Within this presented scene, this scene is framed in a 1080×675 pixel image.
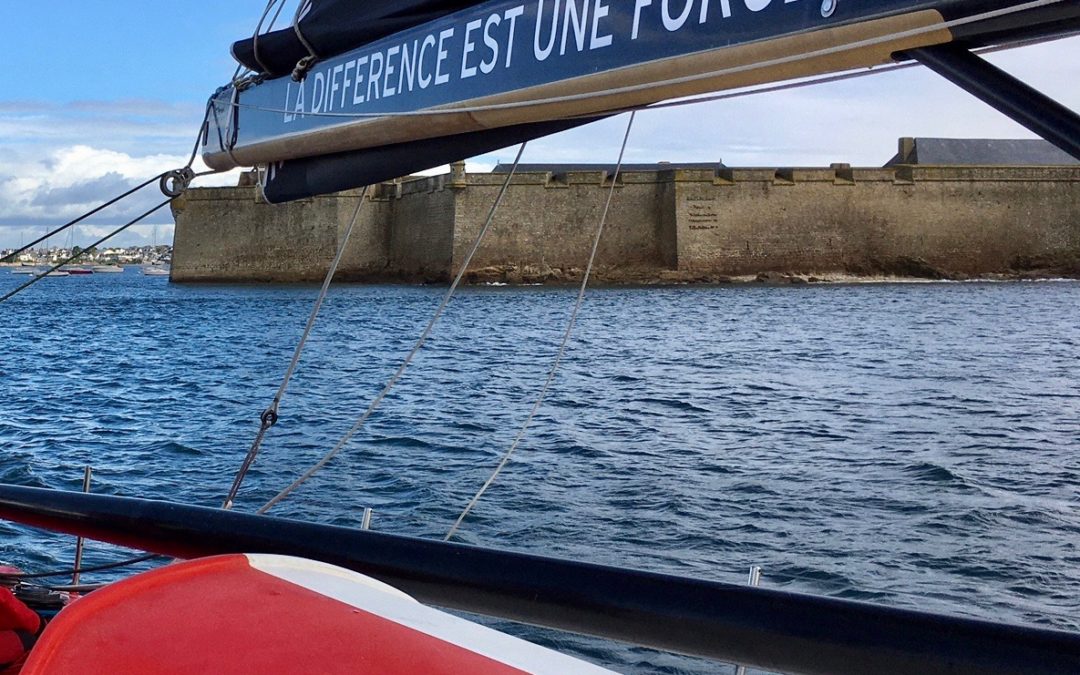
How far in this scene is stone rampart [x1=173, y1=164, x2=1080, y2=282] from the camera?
1560 inches

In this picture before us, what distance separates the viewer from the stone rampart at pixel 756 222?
130 feet

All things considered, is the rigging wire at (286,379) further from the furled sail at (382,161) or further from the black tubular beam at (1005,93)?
the black tubular beam at (1005,93)

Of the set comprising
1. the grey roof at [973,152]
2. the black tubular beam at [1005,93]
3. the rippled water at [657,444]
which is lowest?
the rippled water at [657,444]

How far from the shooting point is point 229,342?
2206 centimetres

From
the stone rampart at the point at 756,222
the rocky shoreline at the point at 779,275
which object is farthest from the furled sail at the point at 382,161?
the rocky shoreline at the point at 779,275

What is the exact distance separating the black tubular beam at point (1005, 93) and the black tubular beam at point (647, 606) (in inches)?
20.3

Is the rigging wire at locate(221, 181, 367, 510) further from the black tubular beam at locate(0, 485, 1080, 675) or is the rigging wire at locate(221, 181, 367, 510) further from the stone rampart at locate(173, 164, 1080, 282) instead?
the stone rampart at locate(173, 164, 1080, 282)

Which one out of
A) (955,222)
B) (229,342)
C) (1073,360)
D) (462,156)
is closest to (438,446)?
(462,156)

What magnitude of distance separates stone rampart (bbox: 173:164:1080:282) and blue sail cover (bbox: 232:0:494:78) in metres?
36.3

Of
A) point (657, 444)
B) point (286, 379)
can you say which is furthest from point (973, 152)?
point (286, 379)

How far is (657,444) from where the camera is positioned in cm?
984

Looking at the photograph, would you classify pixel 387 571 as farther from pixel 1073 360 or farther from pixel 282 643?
pixel 1073 360

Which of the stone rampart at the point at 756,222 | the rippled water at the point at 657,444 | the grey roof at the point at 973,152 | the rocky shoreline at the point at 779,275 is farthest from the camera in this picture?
the grey roof at the point at 973,152

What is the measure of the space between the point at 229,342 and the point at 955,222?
96.9 ft
